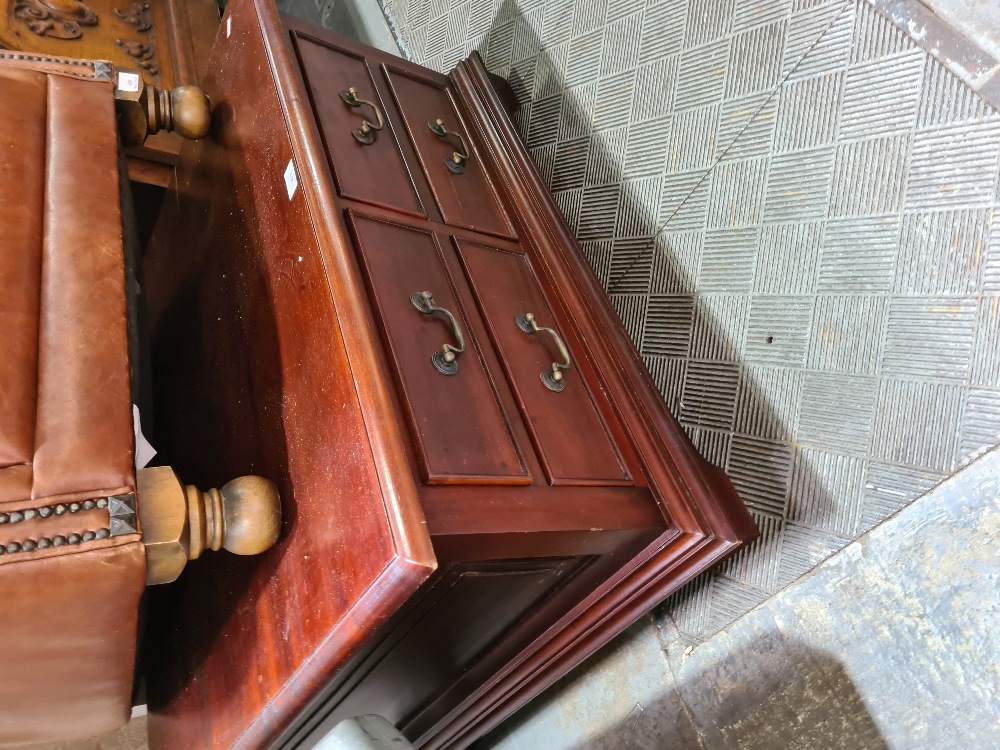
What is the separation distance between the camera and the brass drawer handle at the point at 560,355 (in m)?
1.04

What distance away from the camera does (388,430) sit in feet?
2.50

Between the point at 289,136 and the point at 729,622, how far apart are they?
112 centimetres

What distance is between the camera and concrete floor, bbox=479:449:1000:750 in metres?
0.91

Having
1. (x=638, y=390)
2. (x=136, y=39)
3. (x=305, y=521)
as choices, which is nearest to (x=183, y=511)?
(x=305, y=521)

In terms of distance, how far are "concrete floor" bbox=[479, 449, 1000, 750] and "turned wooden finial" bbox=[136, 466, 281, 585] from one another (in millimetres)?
836

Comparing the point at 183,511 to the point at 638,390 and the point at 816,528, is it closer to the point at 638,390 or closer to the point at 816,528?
the point at 638,390

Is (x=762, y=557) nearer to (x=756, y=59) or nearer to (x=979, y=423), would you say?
(x=979, y=423)

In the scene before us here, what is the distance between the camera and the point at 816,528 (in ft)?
3.47

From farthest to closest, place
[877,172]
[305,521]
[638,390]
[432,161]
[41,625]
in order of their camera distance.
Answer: [432,161] → [638,390] → [877,172] → [305,521] → [41,625]

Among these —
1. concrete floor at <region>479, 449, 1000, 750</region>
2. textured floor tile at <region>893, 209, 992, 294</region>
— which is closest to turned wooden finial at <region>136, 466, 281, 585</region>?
concrete floor at <region>479, 449, 1000, 750</region>

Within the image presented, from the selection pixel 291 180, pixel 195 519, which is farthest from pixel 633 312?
pixel 195 519

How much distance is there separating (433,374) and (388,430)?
167 millimetres

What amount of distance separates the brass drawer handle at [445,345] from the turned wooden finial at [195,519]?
280mm

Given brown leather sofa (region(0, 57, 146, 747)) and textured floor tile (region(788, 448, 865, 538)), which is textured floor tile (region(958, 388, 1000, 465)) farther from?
brown leather sofa (region(0, 57, 146, 747))
